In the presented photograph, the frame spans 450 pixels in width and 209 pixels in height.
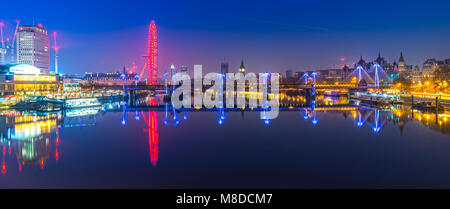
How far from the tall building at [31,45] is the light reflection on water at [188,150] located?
308 feet

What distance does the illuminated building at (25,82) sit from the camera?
5044 centimetres

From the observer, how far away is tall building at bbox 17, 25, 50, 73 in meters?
105

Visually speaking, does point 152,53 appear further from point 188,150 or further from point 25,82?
point 188,150

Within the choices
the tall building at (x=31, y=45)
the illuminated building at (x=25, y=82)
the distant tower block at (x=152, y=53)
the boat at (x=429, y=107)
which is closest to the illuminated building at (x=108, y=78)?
the tall building at (x=31, y=45)

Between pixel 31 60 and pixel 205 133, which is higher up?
pixel 31 60

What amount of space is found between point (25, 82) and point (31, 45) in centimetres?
6063

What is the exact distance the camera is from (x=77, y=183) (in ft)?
35.1

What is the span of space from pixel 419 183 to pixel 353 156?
12.6ft

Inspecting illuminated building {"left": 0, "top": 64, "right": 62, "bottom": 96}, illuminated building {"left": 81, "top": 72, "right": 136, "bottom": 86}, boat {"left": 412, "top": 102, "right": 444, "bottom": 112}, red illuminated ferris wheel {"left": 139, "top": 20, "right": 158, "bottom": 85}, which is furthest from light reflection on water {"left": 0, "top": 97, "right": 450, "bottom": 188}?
illuminated building {"left": 81, "top": 72, "right": 136, "bottom": 86}

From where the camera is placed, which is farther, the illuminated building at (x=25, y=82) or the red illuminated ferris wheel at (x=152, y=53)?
the red illuminated ferris wheel at (x=152, y=53)
